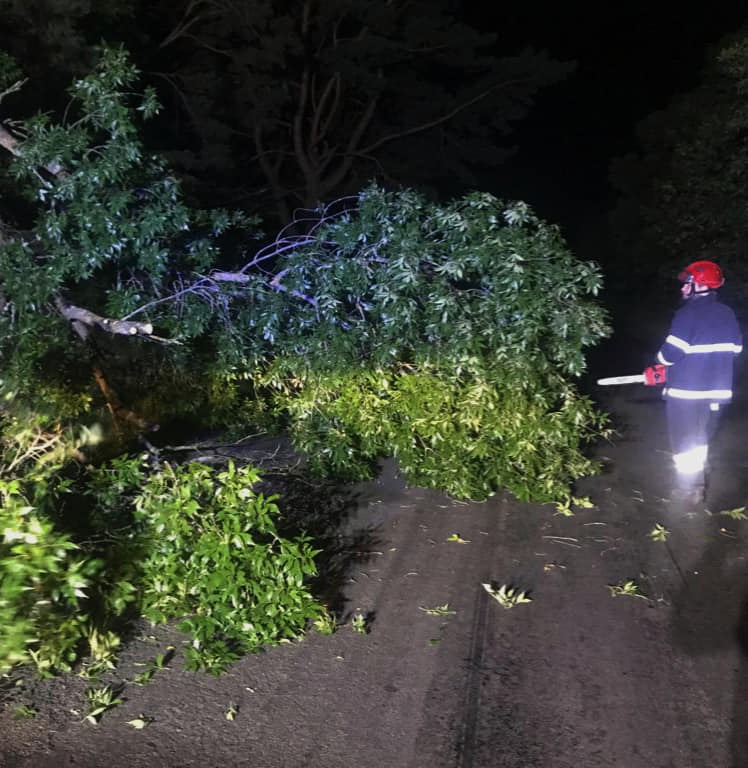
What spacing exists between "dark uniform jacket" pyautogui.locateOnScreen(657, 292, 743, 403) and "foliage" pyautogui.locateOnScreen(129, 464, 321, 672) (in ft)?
10.2

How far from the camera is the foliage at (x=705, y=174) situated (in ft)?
38.8

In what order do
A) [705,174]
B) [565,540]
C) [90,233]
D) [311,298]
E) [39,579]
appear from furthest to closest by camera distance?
[705,174]
[311,298]
[565,540]
[90,233]
[39,579]

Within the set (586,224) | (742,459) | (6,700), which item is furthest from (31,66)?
(586,224)

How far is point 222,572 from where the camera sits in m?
3.86

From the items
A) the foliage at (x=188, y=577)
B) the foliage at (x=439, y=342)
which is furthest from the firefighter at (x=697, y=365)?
the foliage at (x=188, y=577)

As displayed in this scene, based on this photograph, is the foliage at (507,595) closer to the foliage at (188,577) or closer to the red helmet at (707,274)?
the foliage at (188,577)

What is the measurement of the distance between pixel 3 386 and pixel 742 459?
19.3 feet

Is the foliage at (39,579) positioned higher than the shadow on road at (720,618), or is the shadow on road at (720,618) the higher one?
the foliage at (39,579)

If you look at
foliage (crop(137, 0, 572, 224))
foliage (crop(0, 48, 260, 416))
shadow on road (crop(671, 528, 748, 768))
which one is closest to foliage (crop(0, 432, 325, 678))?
foliage (crop(0, 48, 260, 416))

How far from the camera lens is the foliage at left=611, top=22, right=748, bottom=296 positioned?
1183cm

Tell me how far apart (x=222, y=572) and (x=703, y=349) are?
3.65 m

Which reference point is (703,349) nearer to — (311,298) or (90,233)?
(311,298)

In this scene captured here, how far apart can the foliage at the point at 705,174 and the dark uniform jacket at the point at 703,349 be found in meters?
7.15

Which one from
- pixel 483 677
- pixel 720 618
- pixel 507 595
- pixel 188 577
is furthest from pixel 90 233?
pixel 720 618
